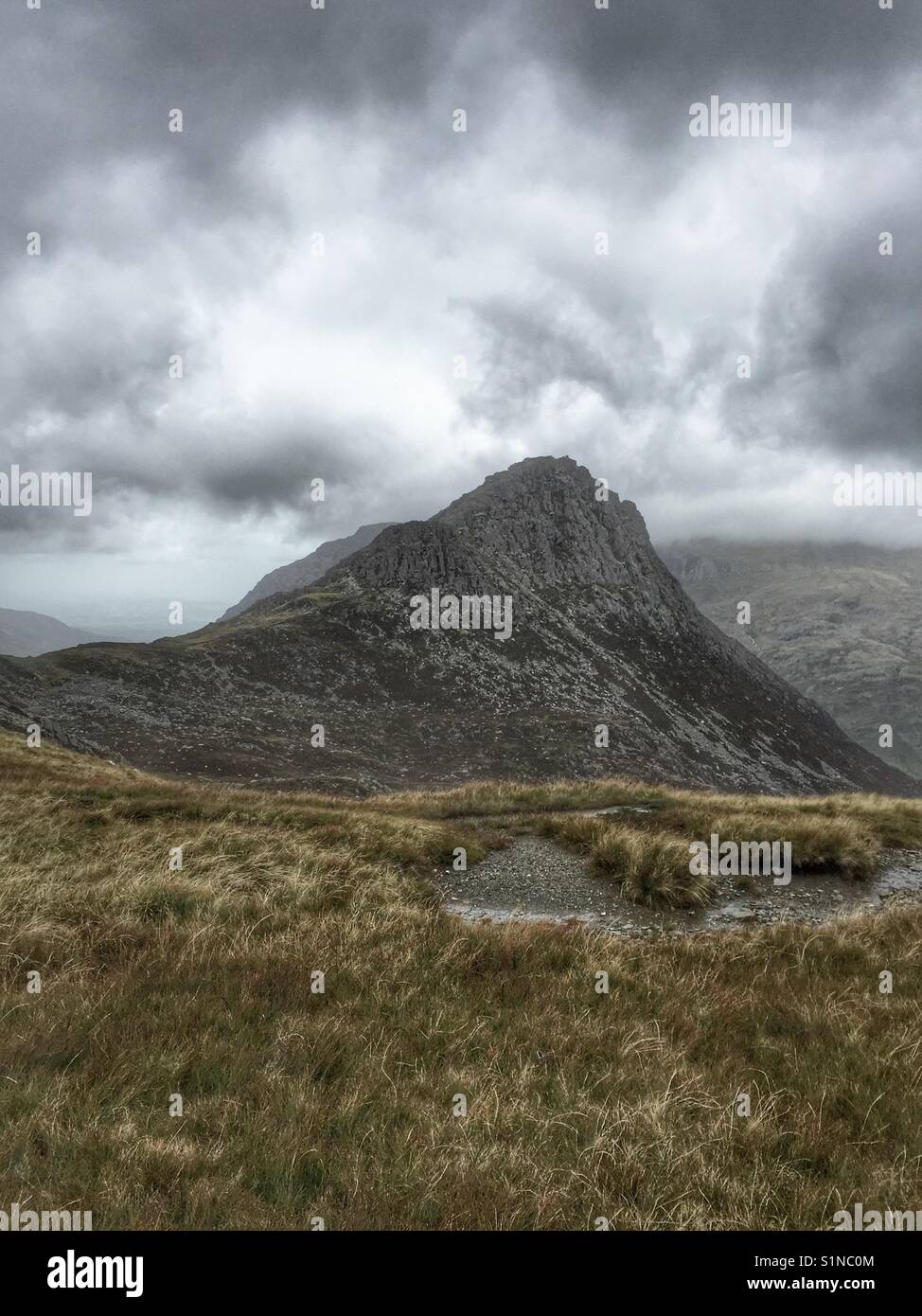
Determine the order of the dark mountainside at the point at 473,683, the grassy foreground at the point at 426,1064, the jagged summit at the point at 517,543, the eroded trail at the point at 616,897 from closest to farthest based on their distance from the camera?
the grassy foreground at the point at 426,1064 < the eroded trail at the point at 616,897 < the dark mountainside at the point at 473,683 < the jagged summit at the point at 517,543

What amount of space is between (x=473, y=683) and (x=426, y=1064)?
4253 inches

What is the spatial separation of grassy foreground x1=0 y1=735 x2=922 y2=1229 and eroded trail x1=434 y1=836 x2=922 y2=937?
1.46m

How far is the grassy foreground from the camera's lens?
3.93 m

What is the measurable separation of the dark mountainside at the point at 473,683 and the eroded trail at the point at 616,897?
42.9m

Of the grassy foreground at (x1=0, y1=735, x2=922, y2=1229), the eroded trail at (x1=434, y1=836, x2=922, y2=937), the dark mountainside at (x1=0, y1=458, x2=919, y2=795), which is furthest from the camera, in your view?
the dark mountainside at (x1=0, y1=458, x2=919, y2=795)

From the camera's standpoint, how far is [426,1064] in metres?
5.57

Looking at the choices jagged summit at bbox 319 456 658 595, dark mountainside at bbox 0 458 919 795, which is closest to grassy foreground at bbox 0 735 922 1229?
dark mountainside at bbox 0 458 919 795

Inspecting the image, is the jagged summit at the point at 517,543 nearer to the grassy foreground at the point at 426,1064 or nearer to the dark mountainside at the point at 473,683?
the dark mountainside at the point at 473,683

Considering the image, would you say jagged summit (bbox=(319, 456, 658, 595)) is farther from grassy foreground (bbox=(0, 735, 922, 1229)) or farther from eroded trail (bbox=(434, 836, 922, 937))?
grassy foreground (bbox=(0, 735, 922, 1229))

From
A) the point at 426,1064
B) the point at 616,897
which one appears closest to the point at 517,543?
the point at 616,897

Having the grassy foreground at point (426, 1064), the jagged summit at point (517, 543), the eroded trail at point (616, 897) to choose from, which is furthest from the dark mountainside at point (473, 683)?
the grassy foreground at point (426, 1064)

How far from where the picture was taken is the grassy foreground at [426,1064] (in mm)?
3926
